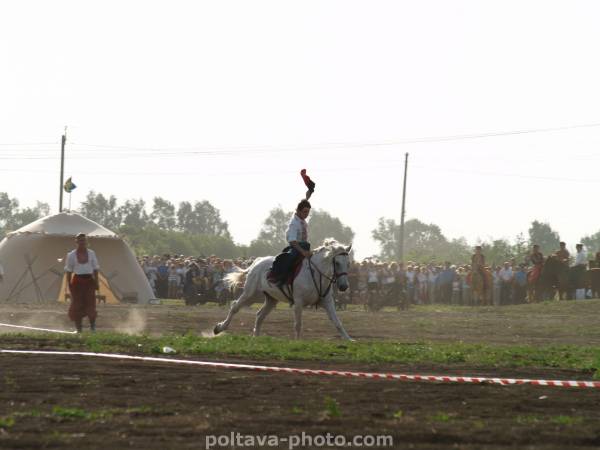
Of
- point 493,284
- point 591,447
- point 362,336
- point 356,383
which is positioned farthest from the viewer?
point 493,284

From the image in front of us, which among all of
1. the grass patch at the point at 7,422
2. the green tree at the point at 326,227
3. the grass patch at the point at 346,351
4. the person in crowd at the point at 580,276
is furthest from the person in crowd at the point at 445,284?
the green tree at the point at 326,227

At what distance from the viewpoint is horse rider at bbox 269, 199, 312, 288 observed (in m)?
19.5

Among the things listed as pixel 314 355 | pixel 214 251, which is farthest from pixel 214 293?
pixel 214 251

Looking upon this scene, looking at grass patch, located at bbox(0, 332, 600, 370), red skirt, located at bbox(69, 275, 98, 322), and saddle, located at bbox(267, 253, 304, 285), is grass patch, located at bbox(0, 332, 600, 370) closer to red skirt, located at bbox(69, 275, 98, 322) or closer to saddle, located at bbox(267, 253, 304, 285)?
saddle, located at bbox(267, 253, 304, 285)

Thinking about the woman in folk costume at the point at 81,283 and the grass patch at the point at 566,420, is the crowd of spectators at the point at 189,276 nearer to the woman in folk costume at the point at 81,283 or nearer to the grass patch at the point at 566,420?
the woman in folk costume at the point at 81,283

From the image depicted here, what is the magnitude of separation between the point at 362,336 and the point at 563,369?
26.7ft

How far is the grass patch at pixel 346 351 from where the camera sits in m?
16.0

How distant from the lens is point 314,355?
53.2 feet

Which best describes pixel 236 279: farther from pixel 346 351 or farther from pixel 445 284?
pixel 445 284

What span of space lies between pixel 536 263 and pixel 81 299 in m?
20.0

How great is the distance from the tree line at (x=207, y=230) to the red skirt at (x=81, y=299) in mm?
64554

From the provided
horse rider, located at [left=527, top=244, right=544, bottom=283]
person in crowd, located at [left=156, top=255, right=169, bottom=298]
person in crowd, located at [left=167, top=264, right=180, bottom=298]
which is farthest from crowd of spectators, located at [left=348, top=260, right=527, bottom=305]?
person in crowd, located at [left=156, top=255, right=169, bottom=298]

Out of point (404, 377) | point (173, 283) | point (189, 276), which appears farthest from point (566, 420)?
point (173, 283)

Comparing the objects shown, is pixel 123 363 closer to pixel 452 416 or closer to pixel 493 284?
pixel 452 416
